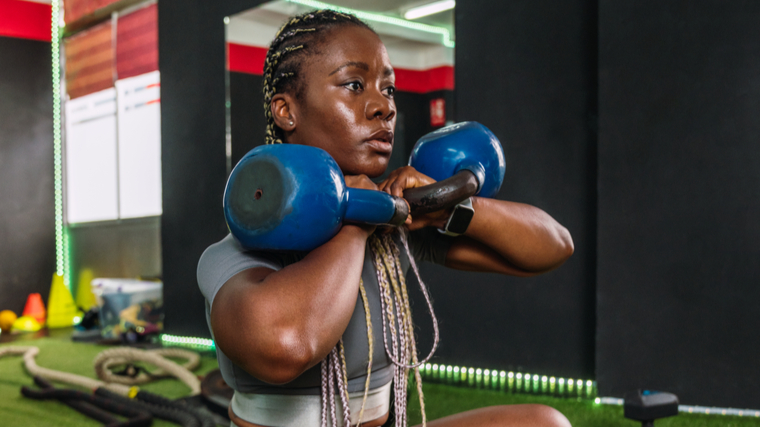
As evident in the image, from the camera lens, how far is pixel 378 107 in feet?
3.27

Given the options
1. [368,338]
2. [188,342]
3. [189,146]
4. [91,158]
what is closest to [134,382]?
[188,342]

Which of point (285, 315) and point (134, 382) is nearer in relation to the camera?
point (285, 315)

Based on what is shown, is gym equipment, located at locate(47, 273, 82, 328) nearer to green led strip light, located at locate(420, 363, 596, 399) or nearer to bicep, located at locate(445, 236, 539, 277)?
green led strip light, located at locate(420, 363, 596, 399)

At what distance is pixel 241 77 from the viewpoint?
11.4 feet

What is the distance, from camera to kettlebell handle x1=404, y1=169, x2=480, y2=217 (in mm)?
920

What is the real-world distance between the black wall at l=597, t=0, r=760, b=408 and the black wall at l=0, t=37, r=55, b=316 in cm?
503

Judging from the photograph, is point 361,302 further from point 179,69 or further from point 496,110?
point 179,69

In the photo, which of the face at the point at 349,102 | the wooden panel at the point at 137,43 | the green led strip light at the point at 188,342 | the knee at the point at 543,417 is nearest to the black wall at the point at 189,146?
the green led strip light at the point at 188,342

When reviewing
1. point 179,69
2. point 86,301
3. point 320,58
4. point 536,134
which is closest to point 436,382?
point 536,134

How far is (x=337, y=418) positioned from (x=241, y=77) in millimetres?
2904

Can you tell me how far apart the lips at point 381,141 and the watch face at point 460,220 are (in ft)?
0.56

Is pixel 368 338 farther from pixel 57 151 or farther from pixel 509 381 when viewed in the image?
pixel 57 151

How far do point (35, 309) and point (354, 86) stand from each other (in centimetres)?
504

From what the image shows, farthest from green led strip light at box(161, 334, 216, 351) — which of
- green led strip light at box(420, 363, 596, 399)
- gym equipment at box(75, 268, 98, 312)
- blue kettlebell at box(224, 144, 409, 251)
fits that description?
blue kettlebell at box(224, 144, 409, 251)
